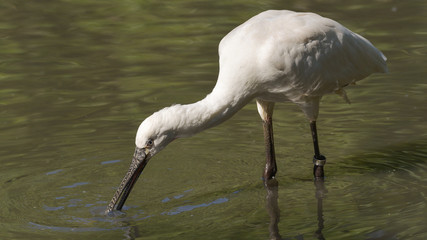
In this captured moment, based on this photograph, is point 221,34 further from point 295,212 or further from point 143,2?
point 295,212

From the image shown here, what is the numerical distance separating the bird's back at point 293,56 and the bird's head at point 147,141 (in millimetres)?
684

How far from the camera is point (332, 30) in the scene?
28.7ft

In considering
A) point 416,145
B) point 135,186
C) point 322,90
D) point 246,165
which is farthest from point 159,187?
point 416,145

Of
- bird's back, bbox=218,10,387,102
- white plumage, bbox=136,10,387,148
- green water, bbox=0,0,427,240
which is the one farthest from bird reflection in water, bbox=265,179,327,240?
bird's back, bbox=218,10,387,102

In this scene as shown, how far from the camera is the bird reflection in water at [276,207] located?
767cm

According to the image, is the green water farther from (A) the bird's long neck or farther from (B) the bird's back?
(B) the bird's back

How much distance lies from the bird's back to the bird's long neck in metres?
0.10

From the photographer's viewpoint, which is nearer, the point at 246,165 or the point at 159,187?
the point at 159,187

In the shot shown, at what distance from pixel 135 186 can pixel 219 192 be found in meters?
0.83

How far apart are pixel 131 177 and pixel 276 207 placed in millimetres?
1299

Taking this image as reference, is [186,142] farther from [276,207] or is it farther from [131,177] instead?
[276,207]

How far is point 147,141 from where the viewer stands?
805 centimetres

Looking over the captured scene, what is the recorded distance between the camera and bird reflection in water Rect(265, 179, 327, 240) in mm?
7671

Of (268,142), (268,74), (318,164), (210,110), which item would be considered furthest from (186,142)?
(268,74)
